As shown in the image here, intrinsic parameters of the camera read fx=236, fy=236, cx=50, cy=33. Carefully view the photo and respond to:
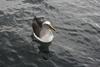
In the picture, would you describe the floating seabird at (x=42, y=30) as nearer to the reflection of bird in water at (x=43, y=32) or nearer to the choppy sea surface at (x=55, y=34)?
the reflection of bird in water at (x=43, y=32)

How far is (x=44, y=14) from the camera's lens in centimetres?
1552

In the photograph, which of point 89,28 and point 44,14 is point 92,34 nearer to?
point 89,28

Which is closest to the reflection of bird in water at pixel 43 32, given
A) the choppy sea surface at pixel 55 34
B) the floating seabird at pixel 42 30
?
the floating seabird at pixel 42 30

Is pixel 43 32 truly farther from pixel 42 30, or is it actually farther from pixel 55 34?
pixel 55 34

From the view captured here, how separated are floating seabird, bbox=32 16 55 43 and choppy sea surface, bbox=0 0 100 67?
349 millimetres

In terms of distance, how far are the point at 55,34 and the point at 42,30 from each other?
85 centimetres

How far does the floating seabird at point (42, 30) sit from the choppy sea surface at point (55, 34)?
1.15 feet

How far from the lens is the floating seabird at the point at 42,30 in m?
13.2

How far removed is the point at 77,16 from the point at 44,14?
7.17ft

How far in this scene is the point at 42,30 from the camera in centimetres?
1360

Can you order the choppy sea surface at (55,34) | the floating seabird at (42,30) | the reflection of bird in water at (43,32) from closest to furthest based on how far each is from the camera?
the choppy sea surface at (55,34) < the reflection of bird in water at (43,32) < the floating seabird at (42,30)

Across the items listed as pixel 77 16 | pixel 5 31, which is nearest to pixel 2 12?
pixel 5 31

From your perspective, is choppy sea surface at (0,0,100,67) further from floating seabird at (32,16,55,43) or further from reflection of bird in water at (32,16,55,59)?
floating seabird at (32,16,55,43)

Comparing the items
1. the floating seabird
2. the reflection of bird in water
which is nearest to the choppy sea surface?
the reflection of bird in water
